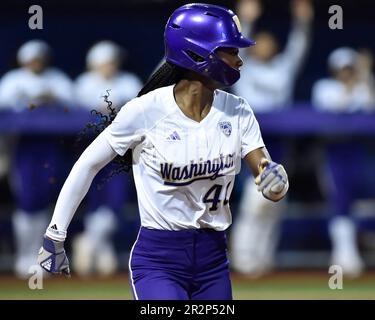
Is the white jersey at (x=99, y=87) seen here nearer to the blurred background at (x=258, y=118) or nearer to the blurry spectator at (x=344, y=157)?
the blurred background at (x=258, y=118)

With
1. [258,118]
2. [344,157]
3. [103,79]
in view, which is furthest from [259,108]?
[103,79]

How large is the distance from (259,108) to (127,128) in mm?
5398

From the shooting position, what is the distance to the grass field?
8773 millimetres

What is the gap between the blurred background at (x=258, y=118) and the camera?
10.1 metres

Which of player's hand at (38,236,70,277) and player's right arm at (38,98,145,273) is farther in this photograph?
player's hand at (38,236,70,277)

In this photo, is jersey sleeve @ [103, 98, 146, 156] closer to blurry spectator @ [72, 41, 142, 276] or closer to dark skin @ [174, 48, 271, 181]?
dark skin @ [174, 48, 271, 181]

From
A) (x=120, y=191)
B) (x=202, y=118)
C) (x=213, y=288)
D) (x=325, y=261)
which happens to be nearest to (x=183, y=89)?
(x=202, y=118)

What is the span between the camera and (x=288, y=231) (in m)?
11.1

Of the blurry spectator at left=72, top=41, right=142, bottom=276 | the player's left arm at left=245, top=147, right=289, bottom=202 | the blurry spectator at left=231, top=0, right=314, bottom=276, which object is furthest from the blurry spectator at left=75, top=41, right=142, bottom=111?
the player's left arm at left=245, top=147, right=289, bottom=202

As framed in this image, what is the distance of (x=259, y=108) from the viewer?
10133 millimetres

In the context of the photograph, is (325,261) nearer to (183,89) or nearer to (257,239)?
(257,239)

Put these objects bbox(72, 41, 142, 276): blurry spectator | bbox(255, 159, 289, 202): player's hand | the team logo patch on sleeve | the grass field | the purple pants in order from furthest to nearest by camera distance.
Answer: bbox(72, 41, 142, 276): blurry spectator < the grass field < the team logo patch on sleeve < the purple pants < bbox(255, 159, 289, 202): player's hand

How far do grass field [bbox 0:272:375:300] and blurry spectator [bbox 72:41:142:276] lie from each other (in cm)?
27

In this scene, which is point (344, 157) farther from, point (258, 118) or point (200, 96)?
Answer: point (200, 96)
